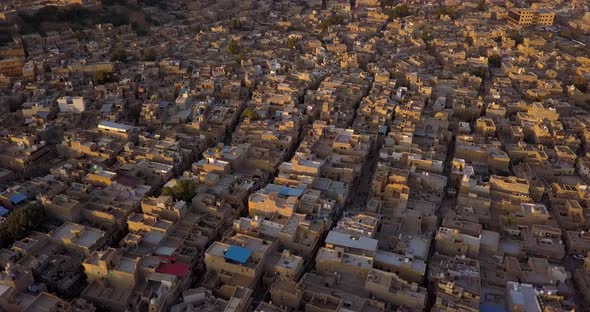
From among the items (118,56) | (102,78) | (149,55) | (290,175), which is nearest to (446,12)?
(149,55)

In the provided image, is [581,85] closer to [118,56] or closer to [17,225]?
[118,56]

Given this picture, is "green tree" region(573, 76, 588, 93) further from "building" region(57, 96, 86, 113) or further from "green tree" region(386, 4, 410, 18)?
"building" region(57, 96, 86, 113)

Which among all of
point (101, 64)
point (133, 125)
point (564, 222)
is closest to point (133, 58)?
point (101, 64)

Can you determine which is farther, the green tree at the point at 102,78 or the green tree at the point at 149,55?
the green tree at the point at 149,55

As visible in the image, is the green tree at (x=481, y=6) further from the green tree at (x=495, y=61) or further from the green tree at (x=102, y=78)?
the green tree at (x=102, y=78)

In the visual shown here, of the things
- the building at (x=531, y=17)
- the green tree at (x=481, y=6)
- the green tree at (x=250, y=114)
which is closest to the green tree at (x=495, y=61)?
the building at (x=531, y=17)
